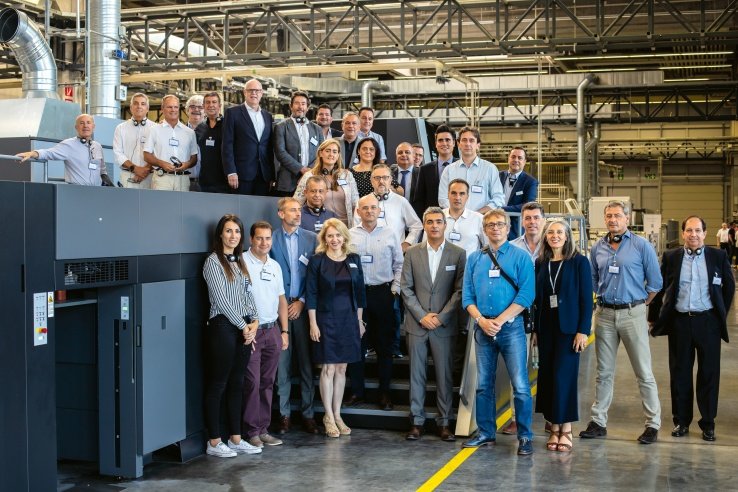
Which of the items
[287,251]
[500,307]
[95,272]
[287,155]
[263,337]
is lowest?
[263,337]

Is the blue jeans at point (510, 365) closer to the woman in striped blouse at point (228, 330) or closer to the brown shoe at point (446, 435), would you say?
the brown shoe at point (446, 435)

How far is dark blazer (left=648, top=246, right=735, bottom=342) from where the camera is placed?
263 inches

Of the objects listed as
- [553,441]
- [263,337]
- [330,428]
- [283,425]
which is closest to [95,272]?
[263,337]

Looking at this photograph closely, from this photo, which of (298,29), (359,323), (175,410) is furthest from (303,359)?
(298,29)

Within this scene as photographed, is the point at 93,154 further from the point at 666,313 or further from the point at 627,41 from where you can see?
the point at 627,41

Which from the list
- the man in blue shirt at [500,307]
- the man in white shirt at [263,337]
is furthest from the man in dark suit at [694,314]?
the man in white shirt at [263,337]

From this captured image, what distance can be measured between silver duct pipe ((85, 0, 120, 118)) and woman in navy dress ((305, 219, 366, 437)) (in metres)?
5.64

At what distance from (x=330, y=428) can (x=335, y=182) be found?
2155 mm

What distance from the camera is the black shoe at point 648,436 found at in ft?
21.9

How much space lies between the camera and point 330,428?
6879mm

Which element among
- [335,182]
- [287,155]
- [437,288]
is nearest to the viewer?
[437,288]

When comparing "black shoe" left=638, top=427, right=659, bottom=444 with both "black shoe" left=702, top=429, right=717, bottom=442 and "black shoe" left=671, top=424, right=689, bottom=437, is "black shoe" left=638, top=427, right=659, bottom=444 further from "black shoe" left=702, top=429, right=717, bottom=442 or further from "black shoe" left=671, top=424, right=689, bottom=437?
"black shoe" left=702, top=429, right=717, bottom=442

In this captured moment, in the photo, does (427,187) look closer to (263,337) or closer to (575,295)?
(575,295)

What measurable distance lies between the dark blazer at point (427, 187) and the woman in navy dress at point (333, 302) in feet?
5.83
